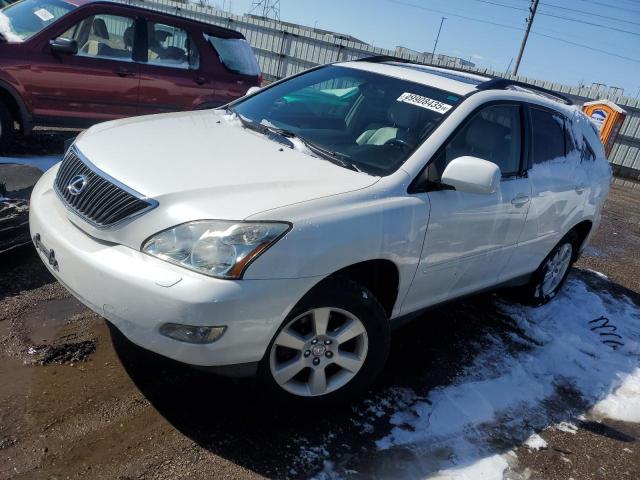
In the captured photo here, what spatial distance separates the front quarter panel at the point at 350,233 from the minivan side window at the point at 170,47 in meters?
5.14

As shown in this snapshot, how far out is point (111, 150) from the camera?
119 inches

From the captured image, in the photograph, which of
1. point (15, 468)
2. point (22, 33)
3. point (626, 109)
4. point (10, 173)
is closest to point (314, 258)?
point (15, 468)

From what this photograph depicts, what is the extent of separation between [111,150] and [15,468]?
156cm

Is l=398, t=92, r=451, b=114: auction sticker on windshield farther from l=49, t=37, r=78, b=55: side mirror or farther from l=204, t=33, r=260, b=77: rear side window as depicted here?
l=204, t=33, r=260, b=77: rear side window

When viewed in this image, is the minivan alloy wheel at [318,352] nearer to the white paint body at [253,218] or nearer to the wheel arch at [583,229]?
the white paint body at [253,218]

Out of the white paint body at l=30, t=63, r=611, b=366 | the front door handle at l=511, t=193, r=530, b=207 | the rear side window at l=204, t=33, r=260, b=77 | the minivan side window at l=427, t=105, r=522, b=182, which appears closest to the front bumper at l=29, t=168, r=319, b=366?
the white paint body at l=30, t=63, r=611, b=366

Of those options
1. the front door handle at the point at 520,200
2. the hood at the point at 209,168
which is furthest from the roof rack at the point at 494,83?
the hood at the point at 209,168

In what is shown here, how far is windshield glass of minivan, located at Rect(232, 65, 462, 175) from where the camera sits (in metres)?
3.31

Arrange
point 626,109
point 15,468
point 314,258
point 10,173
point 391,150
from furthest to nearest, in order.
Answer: point 626,109 < point 10,173 < point 391,150 < point 314,258 < point 15,468

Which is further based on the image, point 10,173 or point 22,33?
point 22,33

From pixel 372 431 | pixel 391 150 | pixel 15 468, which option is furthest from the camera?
pixel 391 150

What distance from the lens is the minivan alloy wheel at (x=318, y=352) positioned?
9.06ft

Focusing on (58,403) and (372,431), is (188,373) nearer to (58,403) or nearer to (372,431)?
(58,403)

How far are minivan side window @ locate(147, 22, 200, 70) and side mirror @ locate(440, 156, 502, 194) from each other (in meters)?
5.21
